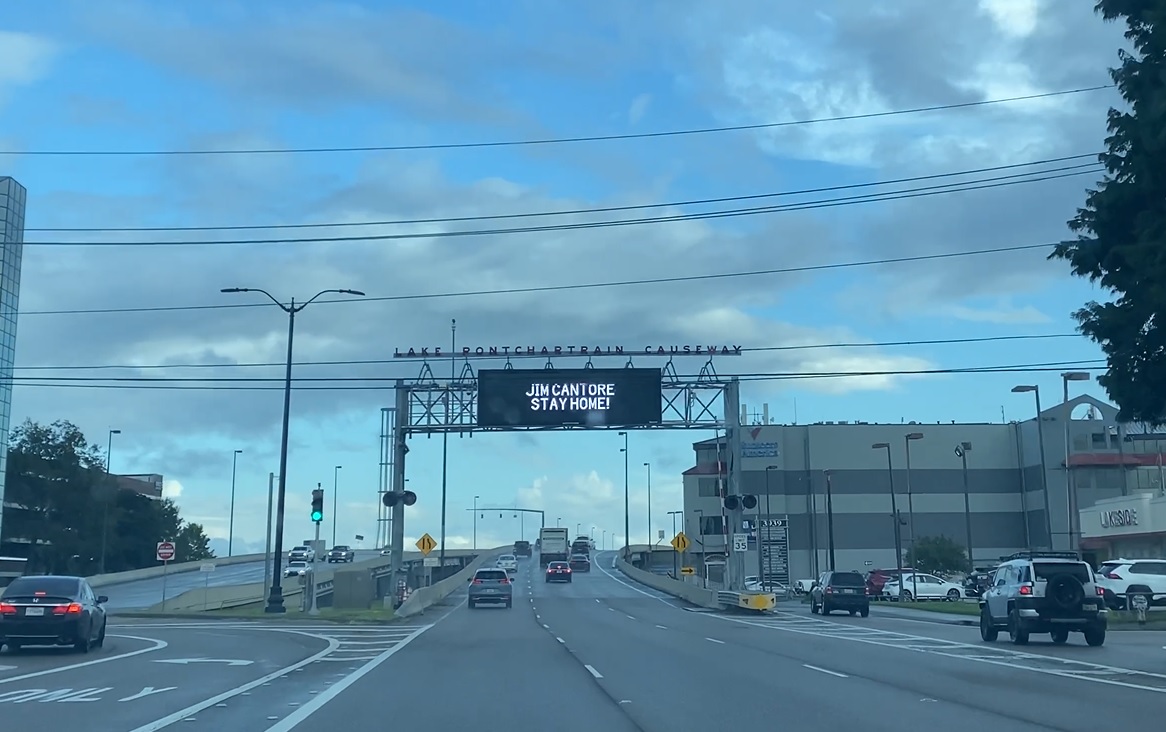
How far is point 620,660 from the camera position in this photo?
2528 cm

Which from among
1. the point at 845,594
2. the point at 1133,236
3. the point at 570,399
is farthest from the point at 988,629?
the point at 570,399

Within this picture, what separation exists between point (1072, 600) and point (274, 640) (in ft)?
63.6

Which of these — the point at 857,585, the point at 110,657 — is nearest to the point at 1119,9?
the point at 110,657

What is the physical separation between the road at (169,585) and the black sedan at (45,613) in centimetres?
2987

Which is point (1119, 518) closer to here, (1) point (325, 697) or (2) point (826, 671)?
(2) point (826, 671)

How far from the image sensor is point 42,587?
25.3 meters

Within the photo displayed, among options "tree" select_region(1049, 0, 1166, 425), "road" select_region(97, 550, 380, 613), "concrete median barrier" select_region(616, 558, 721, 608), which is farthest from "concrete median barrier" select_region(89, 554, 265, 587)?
"tree" select_region(1049, 0, 1166, 425)

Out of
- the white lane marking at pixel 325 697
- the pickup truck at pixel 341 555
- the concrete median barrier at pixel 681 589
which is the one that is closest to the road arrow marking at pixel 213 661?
the white lane marking at pixel 325 697

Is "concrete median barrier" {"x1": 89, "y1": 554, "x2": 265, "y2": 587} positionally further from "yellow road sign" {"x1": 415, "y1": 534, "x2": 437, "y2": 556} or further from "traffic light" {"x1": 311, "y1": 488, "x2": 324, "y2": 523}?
"traffic light" {"x1": 311, "y1": 488, "x2": 324, "y2": 523}

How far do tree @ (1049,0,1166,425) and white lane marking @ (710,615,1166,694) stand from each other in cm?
442

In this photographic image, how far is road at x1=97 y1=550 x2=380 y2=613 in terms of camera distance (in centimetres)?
6544

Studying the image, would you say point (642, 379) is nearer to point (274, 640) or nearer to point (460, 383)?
point (460, 383)

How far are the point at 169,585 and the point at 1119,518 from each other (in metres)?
57.9

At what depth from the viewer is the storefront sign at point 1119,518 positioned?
65938mm
